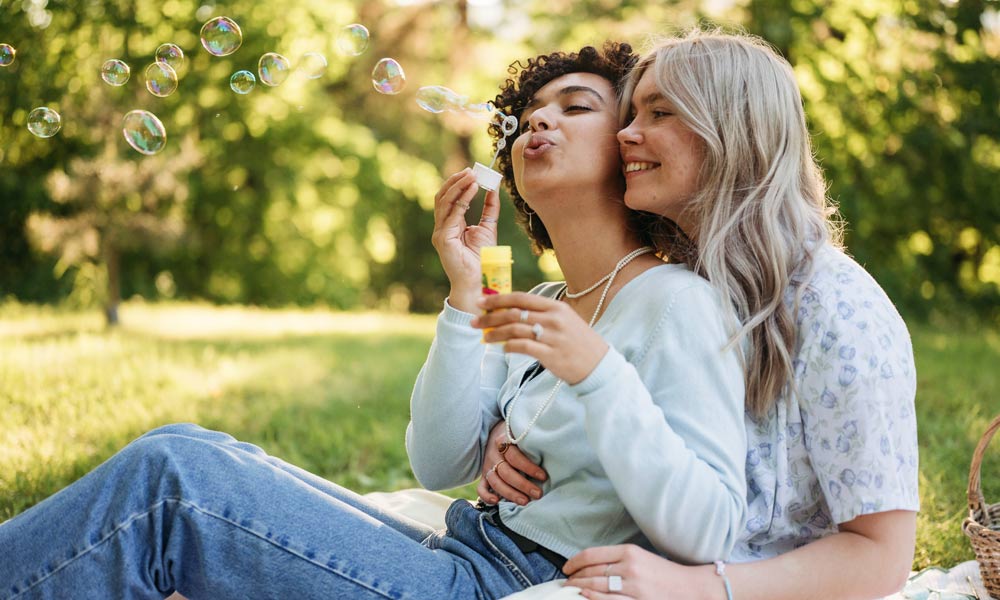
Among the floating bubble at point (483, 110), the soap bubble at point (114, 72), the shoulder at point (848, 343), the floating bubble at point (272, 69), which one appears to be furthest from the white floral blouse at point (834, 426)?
the soap bubble at point (114, 72)

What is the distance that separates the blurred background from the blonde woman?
6.00ft

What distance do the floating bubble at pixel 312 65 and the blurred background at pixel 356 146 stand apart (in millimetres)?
441

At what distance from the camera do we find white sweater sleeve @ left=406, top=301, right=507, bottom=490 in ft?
6.56

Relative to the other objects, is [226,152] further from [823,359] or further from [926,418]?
[823,359]

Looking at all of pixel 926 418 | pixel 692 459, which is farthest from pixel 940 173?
pixel 692 459

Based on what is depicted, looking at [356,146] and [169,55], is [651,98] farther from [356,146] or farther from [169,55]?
[356,146]

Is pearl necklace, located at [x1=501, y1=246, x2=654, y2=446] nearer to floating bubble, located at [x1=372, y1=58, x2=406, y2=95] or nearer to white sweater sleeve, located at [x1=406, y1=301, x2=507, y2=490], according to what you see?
white sweater sleeve, located at [x1=406, y1=301, x2=507, y2=490]

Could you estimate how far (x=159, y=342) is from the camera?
6.34 meters

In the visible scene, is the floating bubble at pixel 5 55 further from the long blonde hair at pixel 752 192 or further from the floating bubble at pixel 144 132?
the long blonde hair at pixel 752 192

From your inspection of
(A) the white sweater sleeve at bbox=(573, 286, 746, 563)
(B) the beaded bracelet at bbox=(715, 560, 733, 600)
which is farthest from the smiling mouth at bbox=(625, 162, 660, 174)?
(B) the beaded bracelet at bbox=(715, 560, 733, 600)

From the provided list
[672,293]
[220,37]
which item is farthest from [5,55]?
[672,293]

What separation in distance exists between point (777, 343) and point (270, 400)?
136 inches

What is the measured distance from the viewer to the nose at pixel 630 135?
1.95m

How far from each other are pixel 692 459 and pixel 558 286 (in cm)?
84
